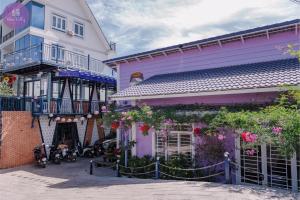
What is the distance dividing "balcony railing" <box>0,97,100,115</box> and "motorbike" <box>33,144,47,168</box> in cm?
211

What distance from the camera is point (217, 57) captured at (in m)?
13.4

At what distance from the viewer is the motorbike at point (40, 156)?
47.3ft

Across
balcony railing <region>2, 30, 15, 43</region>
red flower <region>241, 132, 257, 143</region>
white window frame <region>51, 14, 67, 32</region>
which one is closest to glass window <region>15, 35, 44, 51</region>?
white window frame <region>51, 14, 67, 32</region>

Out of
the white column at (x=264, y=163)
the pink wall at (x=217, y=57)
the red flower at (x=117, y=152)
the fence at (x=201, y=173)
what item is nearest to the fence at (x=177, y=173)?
the fence at (x=201, y=173)

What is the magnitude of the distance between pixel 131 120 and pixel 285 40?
7.52 metres

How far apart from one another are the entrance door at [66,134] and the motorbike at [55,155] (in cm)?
116

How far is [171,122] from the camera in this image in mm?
10617

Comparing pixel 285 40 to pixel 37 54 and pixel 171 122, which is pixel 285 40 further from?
pixel 37 54

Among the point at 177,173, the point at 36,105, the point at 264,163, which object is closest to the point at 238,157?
the point at 264,163

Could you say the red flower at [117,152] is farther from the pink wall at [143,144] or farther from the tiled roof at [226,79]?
the tiled roof at [226,79]

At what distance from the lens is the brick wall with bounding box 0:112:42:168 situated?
47.6 ft

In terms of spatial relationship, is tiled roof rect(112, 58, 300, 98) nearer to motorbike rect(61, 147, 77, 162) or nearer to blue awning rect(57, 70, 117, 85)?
blue awning rect(57, 70, 117, 85)

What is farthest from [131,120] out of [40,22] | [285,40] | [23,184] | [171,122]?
[40,22]

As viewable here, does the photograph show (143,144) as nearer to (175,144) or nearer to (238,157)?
(175,144)
